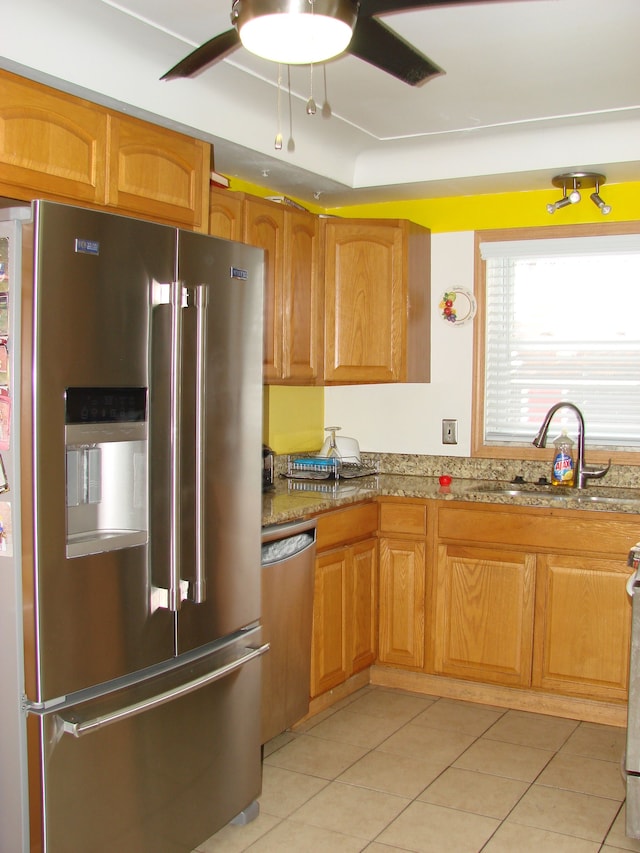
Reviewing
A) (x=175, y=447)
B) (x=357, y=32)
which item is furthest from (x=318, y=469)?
(x=357, y=32)

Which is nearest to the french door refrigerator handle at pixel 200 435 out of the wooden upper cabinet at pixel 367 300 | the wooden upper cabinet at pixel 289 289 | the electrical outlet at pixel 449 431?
the wooden upper cabinet at pixel 289 289

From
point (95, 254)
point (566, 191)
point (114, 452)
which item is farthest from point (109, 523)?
point (566, 191)

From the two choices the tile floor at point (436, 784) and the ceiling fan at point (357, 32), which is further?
the tile floor at point (436, 784)

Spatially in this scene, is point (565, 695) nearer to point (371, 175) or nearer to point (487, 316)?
point (487, 316)

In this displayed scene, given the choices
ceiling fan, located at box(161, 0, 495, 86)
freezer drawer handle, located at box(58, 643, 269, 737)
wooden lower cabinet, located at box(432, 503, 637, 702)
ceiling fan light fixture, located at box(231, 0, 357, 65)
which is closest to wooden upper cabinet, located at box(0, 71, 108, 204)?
ceiling fan, located at box(161, 0, 495, 86)

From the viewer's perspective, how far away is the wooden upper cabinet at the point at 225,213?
10.9ft

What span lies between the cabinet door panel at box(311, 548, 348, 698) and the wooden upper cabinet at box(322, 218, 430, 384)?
95 centimetres

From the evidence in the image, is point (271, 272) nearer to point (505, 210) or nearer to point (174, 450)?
point (505, 210)

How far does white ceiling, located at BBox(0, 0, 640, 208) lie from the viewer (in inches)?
99.2

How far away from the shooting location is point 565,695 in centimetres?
354

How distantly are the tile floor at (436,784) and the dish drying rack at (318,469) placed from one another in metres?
1.02

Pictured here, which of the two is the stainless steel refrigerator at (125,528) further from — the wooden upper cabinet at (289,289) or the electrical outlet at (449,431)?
the electrical outlet at (449,431)

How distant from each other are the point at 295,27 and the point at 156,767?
183 cm

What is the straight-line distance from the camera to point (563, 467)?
390 cm
